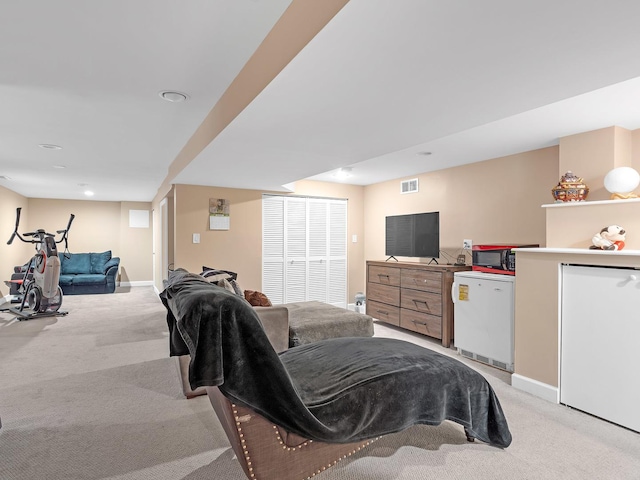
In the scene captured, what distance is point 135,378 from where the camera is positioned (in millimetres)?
3207

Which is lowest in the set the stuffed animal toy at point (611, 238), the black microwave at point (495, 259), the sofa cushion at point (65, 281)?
the sofa cushion at point (65, 281)

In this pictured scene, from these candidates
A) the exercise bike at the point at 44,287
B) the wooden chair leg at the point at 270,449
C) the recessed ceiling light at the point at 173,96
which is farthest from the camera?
the exercise bike at the point at 44,287

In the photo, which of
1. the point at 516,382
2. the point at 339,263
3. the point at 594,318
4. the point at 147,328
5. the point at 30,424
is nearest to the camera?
the point at 30,424

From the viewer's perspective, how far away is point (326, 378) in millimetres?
1876

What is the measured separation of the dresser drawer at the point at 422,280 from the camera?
4398mm

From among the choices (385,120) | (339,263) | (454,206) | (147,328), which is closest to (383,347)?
(385,120)

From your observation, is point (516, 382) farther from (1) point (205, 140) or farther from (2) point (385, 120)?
(1) point (205, 140)

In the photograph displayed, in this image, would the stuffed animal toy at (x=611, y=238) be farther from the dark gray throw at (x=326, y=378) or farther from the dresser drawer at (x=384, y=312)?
the dresser drawer at (x=384, y=312)

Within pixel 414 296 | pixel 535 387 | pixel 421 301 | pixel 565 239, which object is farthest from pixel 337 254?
pixel 535 387

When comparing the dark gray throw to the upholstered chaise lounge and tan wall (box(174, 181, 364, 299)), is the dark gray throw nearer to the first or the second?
the upholstered chaise lounge

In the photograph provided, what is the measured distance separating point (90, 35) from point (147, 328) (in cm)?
390

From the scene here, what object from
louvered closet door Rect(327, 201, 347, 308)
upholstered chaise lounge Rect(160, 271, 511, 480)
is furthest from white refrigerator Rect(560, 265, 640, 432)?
louvered closet door Rect(327, 201, 347, 308)

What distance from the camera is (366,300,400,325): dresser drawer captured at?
5004 millimetres

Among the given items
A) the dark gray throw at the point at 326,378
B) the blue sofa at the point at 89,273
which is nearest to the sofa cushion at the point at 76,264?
the blue sofa at the point at 89,273
